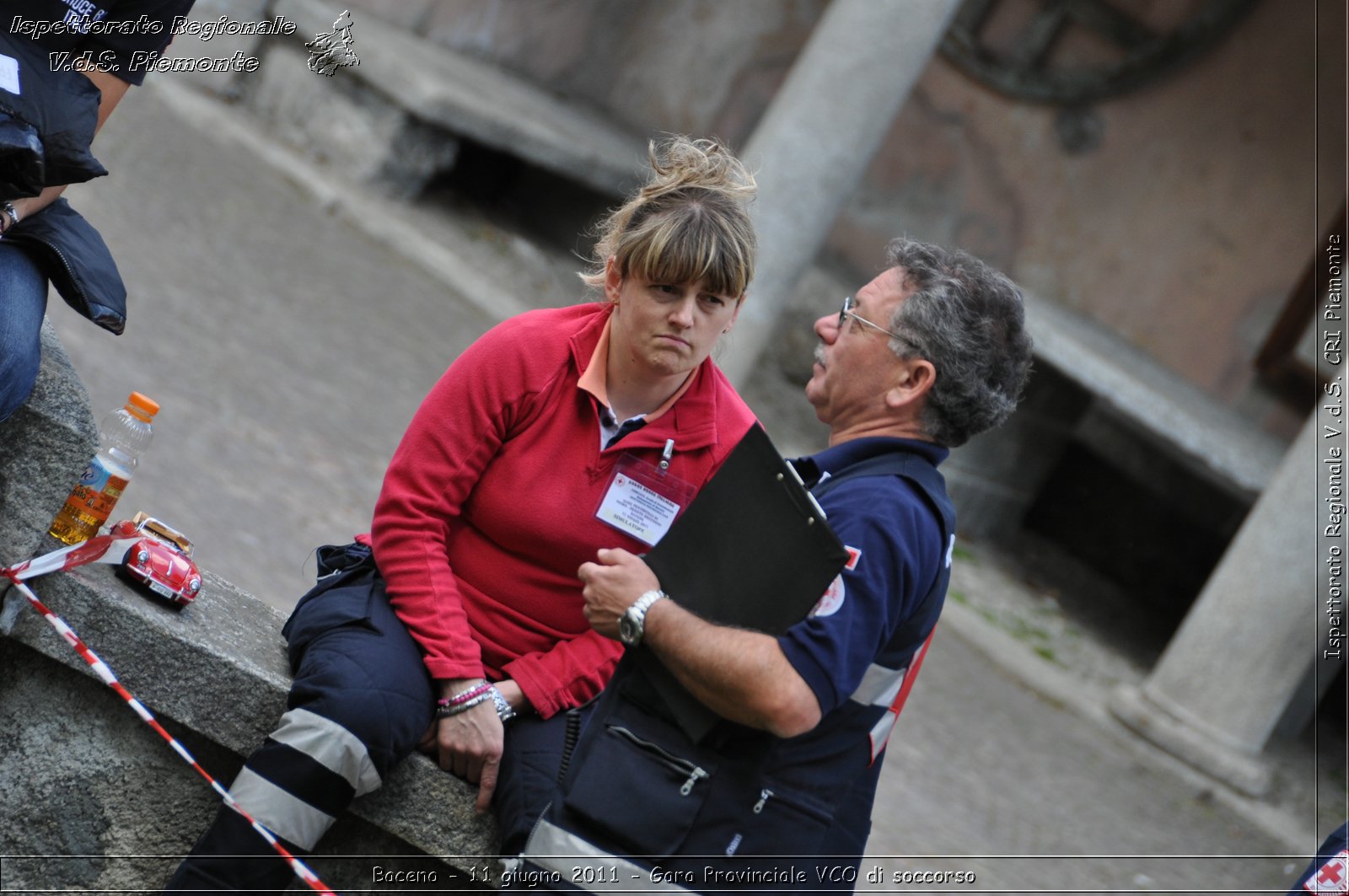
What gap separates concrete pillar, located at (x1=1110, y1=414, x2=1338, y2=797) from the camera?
692 centimetres

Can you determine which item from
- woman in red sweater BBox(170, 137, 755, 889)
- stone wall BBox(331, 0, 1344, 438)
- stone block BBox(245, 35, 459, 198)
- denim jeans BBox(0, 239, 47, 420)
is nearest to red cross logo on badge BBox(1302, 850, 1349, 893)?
woman in red sweater BBox(170, 137, 755, 889)

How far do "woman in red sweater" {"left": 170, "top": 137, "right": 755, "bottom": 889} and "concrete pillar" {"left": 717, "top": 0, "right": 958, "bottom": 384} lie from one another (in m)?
5.71

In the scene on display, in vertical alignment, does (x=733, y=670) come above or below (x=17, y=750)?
above

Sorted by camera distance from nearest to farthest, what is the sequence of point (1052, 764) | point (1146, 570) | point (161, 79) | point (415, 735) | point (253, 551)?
point (415, 735)
point (253, 551)
point (1052, 764)
point (161, 79)
point (1146, 570)

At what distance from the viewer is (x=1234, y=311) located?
973 cm

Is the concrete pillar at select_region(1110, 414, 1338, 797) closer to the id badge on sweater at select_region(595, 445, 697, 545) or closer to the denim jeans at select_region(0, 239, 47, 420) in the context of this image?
the id badge on sweater at select_region(595, 445, 697, 545)

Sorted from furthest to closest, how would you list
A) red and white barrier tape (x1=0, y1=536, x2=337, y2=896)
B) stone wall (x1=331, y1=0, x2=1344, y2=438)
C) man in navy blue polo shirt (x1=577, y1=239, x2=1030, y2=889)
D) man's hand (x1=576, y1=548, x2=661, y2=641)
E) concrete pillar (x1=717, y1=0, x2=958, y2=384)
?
stone wall (x1=331, y1=0, x2=1344, y2=438) → concrete pillar (x1=717, y1=0, x2=958, y2=384) → red and white barrier tape (x1=0, y1=536, x2=337, y2=896) → man's hand (x1=576, y1=548, x2=661, y2=641) → man in navy blue polo shirt (x1=577, y1=239, x2=1030, y2=889)

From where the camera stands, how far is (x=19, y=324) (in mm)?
2404

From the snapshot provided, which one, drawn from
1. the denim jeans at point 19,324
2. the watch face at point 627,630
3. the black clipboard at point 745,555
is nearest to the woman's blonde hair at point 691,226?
the black clipboard at point 745,555

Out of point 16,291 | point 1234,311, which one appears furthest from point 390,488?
point 1234,311

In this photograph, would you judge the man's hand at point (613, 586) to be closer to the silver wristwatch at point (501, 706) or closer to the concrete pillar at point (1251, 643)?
the silver wristwatch at point (501, 706)

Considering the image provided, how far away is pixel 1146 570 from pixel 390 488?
8.56 metres

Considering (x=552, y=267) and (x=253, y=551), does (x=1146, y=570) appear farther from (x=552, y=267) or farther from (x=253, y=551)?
(x=253, y=551)

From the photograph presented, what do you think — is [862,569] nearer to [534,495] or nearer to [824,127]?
[534,495]
